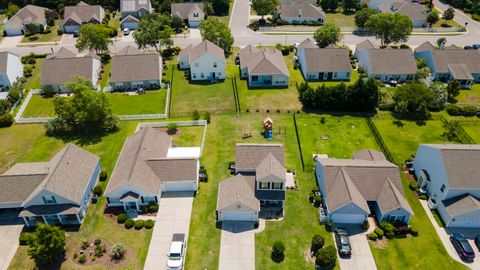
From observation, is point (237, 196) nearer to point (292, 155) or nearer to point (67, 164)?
point (292, 155)

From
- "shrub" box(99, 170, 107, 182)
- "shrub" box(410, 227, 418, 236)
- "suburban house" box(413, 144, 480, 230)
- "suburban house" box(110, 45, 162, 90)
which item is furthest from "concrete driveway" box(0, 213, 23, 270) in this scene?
"suburban house" box(413, 144, 480, 230)

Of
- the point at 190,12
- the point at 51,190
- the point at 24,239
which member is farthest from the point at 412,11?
the point at 24,239

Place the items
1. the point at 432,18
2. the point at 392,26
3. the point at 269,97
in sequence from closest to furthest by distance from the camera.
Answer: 1. the point at 269,97
2. the point at 392,26
3. the point at 432,18

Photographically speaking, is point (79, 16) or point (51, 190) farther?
point (79, 16)

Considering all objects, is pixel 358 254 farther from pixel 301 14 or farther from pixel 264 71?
pixel 301 14

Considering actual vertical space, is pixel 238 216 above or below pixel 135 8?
below

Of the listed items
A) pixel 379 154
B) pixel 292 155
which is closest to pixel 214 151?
pixel 292 155
